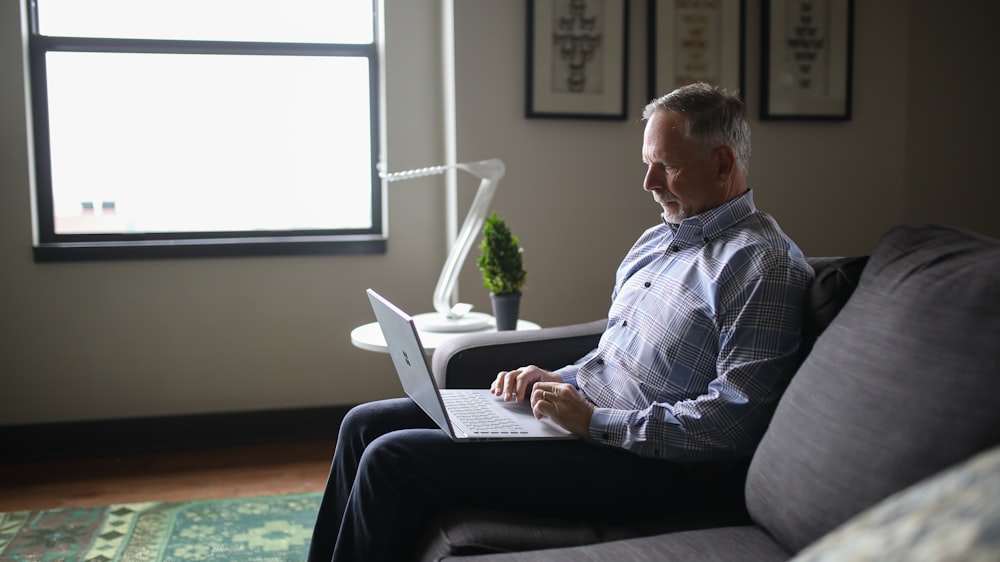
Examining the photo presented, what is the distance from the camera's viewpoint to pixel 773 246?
1.48 metres

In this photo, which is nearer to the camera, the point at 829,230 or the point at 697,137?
the point at 697,137

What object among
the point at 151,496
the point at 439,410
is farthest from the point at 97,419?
the point at 439,410

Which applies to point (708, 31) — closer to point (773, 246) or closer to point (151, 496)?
point (773, 246)

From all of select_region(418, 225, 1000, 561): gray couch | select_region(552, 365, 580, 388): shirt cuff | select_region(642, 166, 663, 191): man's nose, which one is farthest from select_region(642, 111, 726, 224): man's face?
select_region(552, 365, 580, 388): shirt cuff

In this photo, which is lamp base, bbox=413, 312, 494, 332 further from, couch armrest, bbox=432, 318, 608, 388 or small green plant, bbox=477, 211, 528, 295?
couch armrest, bbox=432, 318, 608, 388

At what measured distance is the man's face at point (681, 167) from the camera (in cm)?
164

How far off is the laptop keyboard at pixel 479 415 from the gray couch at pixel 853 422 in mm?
155

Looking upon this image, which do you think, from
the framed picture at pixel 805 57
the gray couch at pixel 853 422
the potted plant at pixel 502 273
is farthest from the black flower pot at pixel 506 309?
the framed picture at pixel 805 57

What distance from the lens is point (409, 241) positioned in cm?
327

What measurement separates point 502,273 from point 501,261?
0.03 m

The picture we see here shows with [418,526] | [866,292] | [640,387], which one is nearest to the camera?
[866,292]

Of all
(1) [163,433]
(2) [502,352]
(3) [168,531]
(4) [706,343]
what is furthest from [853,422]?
(1) [163,433]

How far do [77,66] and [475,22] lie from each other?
1.45m

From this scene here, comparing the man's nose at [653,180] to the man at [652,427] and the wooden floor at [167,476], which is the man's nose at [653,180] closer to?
the man at [652,427]
